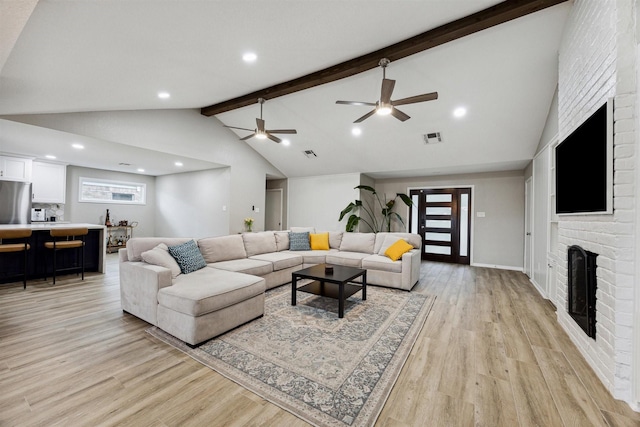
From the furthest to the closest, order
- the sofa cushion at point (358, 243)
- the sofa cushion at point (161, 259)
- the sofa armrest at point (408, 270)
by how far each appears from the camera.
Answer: the sofa cushion at point (358, 243), the sofa armrest at point (408, 270), the sofa cushion at point (161, 259)

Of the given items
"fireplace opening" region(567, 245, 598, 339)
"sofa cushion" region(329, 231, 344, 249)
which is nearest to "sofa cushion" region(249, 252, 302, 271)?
"sofa cushion" region(329, 231, 344, 249)

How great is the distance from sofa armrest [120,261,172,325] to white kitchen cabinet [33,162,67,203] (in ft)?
16.5

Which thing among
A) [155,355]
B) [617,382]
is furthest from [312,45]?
[617,382]

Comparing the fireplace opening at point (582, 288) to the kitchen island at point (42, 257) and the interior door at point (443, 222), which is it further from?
the kitchen island at point (42, 257)

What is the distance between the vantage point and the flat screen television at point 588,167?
6.24ft

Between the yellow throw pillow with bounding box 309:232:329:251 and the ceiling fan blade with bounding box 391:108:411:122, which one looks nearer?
the ceiling fan blade with bounding box 391:108:411:122

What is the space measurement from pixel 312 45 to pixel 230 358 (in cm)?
330

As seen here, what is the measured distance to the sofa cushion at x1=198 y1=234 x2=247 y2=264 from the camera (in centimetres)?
385

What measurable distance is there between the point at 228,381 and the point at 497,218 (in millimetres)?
6619

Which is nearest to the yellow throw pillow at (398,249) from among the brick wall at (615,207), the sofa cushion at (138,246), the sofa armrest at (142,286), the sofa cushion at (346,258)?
the sofa cushion at (346,258)

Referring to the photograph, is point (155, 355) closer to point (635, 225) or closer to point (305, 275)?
point (305, 275)

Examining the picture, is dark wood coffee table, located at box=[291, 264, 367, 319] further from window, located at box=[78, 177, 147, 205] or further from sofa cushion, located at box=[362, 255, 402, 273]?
window, located at box=[78, 177, 147, 205]

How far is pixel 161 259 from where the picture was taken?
9.46 ft

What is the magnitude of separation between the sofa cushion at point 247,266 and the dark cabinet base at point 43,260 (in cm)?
292
